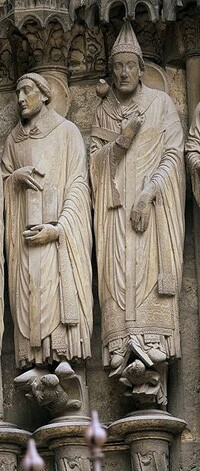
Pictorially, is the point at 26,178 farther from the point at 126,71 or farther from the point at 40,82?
the point at 126,71

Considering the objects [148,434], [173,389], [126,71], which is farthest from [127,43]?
[148,434]

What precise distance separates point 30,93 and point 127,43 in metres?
0.66

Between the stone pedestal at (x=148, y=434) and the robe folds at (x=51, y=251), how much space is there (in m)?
0.46

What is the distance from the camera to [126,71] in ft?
20.1

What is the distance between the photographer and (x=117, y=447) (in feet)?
19.1

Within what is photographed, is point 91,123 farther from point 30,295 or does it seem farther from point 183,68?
point 30,295

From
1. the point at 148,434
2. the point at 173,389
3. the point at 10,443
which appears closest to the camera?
the point at 148,434

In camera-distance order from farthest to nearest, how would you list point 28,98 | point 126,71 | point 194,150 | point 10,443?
point 28,98 < point 126,71 < point 194,150 < point 10,443

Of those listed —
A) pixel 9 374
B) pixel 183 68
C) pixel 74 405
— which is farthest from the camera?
pixel 183 68

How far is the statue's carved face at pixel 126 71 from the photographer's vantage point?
6125 mm

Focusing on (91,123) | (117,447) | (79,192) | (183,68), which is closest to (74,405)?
(117,447)

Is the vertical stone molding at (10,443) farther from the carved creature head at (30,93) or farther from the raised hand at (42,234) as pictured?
A: the carved creature head at (30,93)

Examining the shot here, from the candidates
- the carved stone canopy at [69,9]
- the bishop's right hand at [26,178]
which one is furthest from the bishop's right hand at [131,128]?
the carved stone canopy at [69,9]

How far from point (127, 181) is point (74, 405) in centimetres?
134
